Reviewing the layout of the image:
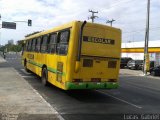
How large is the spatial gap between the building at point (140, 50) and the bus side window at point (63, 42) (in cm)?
3326

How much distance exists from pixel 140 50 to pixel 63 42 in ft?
154

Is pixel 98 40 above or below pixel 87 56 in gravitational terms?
above

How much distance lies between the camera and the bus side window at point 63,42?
14900 millimetres

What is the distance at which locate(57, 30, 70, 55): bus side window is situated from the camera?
1490cm

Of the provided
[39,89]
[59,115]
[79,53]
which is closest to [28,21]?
[39,89]

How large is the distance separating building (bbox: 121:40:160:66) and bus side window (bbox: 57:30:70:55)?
33.3 metres

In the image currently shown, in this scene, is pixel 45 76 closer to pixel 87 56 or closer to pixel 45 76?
pixel 45 76

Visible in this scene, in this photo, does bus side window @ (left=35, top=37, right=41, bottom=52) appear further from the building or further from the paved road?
the building

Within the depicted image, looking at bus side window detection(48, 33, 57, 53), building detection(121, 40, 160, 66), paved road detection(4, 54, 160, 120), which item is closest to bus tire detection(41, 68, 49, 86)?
paved road detection(4, 54, 160, 120)

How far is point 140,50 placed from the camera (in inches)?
2406

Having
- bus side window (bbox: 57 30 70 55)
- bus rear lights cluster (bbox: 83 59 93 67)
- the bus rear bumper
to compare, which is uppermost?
bus side window (bbox: 57 30 70 55)

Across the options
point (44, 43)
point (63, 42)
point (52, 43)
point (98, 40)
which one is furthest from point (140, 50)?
point (98, 40)

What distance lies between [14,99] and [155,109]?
541 centimetres

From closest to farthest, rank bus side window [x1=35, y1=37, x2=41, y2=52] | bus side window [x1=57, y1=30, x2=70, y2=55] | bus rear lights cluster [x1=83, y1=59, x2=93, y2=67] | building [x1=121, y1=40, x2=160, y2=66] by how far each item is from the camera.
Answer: bus rear lights cluster [x1=83, y1=59, x2=93, y2=67] < bus side window [x1=57, y1=30, x2=70, y2=55] < bus side window [x1=35, y1=37, x2=41, y2=52] < building [x1=121, y1=40, x2=160, y2=66]
